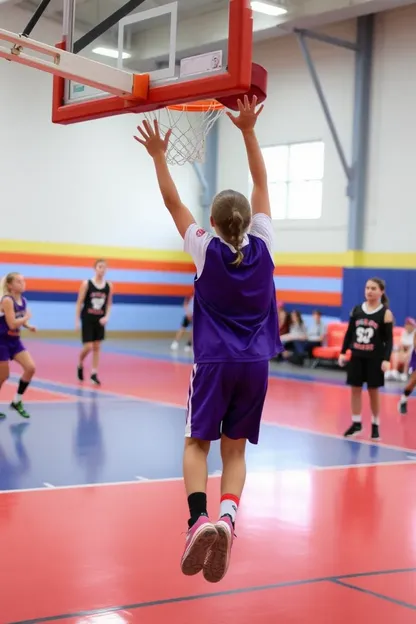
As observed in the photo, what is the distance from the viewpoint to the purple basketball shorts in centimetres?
409

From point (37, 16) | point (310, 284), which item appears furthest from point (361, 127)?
point (37, 16)

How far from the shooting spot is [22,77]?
69.1ft

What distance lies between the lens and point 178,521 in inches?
231

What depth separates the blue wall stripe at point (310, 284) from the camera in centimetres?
2044

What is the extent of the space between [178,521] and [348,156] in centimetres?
1481

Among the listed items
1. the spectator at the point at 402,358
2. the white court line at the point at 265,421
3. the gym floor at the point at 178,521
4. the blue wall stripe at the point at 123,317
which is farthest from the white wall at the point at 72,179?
the gym floor at the point at 178,521

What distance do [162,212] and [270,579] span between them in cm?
1949

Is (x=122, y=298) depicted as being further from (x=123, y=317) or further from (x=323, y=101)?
(x=323, y=101)

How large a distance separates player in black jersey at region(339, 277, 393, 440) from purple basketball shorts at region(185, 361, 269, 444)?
5.23 metres

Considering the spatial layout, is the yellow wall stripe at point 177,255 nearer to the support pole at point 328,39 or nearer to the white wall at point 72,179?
the white wall at point 72,179

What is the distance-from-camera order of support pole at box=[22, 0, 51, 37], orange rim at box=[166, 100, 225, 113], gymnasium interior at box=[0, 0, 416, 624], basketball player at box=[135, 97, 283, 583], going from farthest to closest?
orange rim at box=[166, 100, 225, 113] < support pole at box=[22, 0, 51, 37] < gymnasium interior at box=[0, 0, 416, 624] < basketball player at box=[135, 97, 283, 583]

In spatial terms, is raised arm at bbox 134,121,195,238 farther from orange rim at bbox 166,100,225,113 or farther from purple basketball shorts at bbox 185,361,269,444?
orange rim at bbox 166,100,225,113

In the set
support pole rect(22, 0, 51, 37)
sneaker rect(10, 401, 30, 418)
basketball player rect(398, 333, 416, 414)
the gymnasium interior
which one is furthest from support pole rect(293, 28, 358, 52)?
support pole rect(22, 0, 51, 37)

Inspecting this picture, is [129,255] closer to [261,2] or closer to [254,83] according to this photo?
[261,2]
